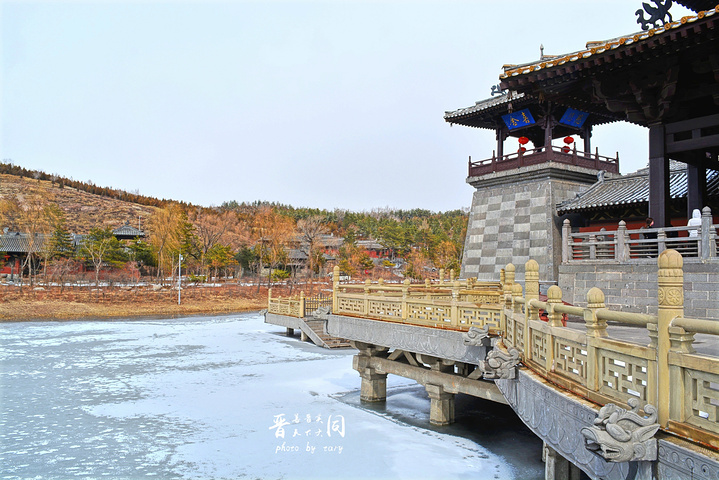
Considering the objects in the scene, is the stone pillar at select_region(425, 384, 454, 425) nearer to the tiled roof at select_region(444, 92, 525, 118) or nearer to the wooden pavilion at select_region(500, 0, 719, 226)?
the wooden pavilion at select_region(500, 0, 719, 226)

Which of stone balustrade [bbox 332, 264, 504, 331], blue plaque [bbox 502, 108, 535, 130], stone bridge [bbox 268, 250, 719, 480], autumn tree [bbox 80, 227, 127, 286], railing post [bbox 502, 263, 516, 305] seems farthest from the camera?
autumn tree [bbox 80, 227, 127, 286]

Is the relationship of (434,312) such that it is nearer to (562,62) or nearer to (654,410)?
(562,62)

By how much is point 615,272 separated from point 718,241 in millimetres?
1772

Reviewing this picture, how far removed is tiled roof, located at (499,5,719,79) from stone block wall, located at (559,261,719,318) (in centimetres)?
364

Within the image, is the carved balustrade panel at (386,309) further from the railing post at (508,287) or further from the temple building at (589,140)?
the temple building at (589,140)

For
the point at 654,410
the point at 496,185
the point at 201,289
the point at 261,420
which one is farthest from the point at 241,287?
the point at 654,410

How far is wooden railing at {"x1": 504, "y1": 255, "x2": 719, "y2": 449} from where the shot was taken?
3.06 meters

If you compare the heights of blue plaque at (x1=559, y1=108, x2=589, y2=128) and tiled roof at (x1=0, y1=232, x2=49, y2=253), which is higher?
blue plaque at (x1=559, y1=108, x2=589, y2=128)

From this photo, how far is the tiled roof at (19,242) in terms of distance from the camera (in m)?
41.8

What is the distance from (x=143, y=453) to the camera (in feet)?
30.7

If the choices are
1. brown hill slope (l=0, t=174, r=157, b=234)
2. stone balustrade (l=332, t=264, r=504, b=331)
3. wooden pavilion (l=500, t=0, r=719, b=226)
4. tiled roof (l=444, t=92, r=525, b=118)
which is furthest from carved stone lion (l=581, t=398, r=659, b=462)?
brown hill slope (l=0, t=174, r=157, b=234)

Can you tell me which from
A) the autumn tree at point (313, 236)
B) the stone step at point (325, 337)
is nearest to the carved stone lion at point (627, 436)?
the stone step at point (325, 337)

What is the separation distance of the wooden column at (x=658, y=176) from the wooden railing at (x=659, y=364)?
6.22 m

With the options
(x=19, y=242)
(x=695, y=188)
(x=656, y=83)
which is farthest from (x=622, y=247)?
(x=19, y=242)
